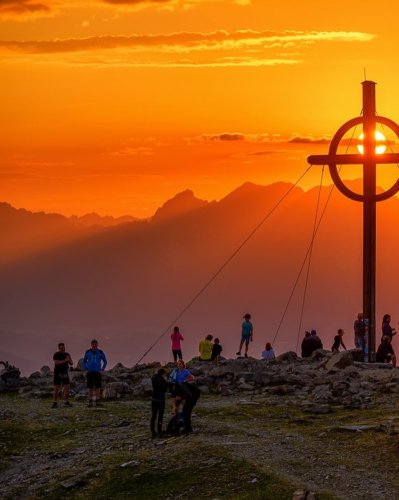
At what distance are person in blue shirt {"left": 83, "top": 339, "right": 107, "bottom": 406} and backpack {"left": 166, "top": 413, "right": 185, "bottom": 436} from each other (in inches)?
281

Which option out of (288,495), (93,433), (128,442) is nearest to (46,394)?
(93,433)

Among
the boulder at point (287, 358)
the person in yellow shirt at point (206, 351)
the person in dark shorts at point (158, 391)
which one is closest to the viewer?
the person in dark shorts at point (158, 391)

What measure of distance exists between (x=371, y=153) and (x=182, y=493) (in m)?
26.7

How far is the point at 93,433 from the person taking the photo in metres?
39.8

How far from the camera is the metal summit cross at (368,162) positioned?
177 ft

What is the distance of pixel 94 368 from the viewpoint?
4462 cm

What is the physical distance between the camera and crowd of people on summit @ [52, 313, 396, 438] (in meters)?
36.0

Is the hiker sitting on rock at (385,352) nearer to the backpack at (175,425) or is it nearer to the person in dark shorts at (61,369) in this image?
the person in dark shorts at (61,369)

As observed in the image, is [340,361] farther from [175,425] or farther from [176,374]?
[176,374]

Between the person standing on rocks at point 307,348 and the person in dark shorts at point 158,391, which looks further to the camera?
the person standing on rocks at point 307,348

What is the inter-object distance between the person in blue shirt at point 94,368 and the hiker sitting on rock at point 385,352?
1382cm

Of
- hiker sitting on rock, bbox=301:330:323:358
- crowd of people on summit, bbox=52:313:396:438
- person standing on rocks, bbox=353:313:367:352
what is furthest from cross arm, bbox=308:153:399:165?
hiker sitting on rock, bbox=301:330:323:358

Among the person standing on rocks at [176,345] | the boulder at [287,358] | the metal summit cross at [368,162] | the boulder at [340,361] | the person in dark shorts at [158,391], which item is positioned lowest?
the person in dark shorts at [158,391]

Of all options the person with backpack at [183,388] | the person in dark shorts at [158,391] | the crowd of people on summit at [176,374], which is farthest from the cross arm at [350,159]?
the person with backpack at [183,388]
